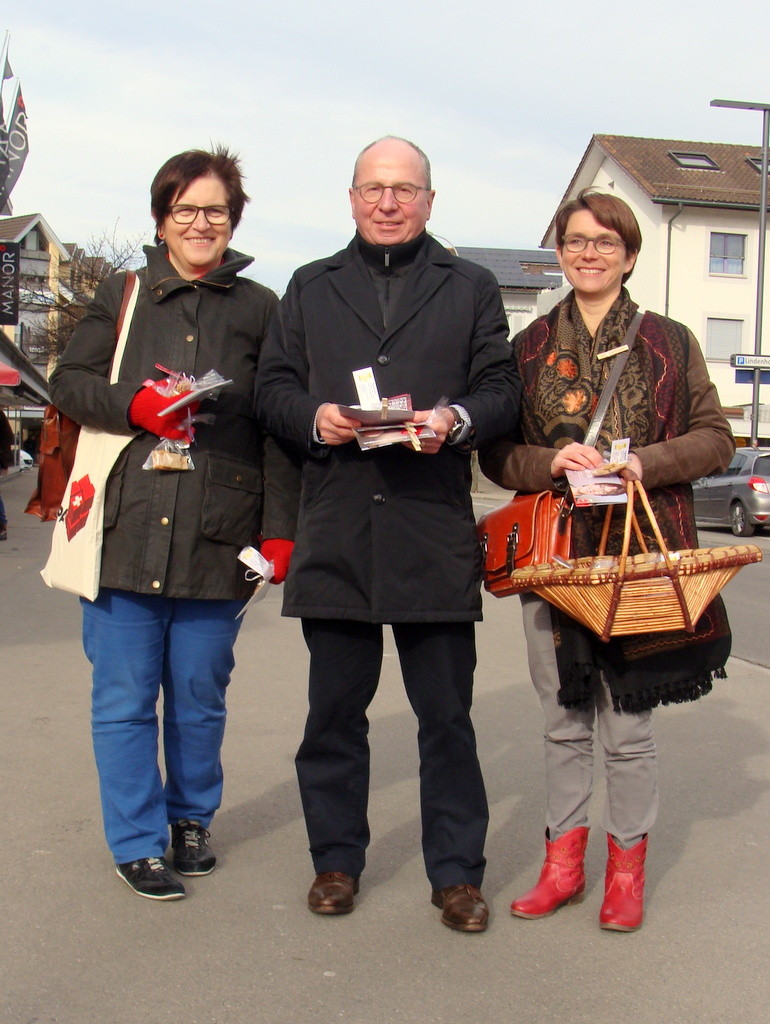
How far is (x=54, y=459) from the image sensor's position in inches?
156

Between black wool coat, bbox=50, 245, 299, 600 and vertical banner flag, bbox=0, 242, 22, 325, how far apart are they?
2595 centimetres

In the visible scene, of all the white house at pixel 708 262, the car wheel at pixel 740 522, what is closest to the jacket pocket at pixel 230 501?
the car wheel at pixel 740 522

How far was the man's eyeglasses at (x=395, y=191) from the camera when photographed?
355 centimetres

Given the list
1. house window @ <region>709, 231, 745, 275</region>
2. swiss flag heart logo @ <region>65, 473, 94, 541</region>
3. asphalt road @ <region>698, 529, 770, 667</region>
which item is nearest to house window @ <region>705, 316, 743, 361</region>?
house window @ <region>709, 231, 745, 275</region>

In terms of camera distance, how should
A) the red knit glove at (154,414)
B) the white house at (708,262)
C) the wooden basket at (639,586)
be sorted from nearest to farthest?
1. the wooden basket at (639,586)
2. the red knit glove at (154,414)
3. the white house at (708,262)

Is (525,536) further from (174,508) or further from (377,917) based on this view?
(377,917)

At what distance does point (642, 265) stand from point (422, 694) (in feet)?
142

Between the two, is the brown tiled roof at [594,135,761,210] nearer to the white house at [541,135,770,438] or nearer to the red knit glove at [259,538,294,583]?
the white house at [541,135,770,438]

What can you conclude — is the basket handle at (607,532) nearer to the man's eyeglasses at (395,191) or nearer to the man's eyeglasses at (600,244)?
the man's eyeglasses at (600,244)

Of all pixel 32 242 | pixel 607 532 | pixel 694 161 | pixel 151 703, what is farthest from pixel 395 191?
pixel 32 242

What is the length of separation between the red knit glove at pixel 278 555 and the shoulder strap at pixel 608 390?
0.98 meters

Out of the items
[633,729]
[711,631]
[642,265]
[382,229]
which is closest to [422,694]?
[633,729]

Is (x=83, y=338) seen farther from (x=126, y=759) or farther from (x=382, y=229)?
(x=126, y=759)

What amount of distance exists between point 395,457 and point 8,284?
27.2 m
